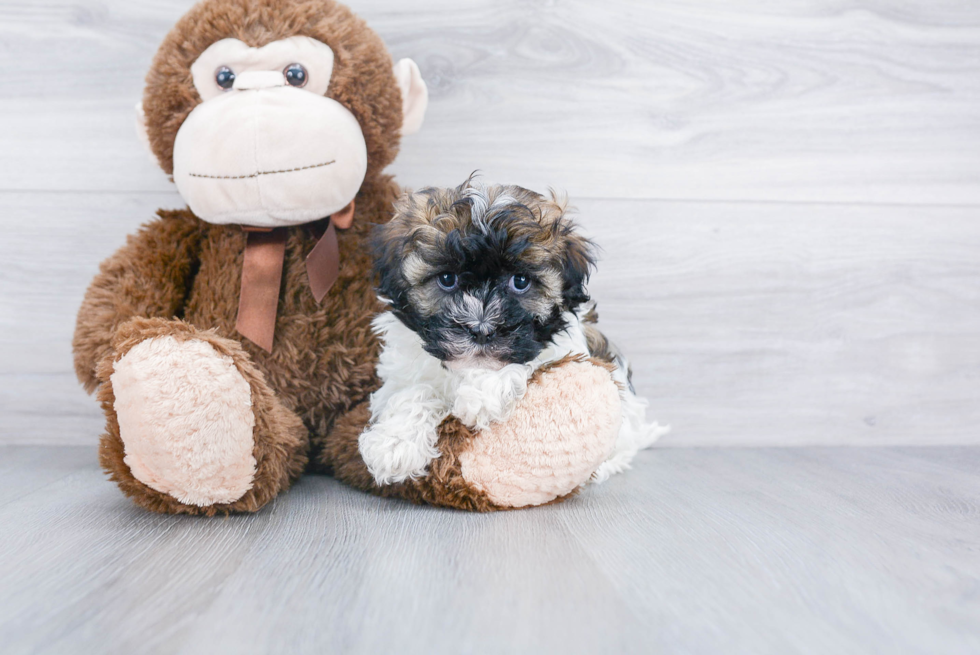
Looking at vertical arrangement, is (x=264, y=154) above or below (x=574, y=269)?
above

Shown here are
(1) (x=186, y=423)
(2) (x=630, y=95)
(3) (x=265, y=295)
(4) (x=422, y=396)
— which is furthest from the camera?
(2) (x=630, y=95)

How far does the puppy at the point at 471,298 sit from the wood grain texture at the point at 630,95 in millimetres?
525

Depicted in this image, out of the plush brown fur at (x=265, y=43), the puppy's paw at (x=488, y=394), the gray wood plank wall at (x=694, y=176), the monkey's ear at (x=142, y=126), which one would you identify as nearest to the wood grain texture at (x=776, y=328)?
the gray wood plank wall at (x=694, y=176)

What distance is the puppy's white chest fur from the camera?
0.98 meters

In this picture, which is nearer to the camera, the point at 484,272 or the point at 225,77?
the point at 484,272

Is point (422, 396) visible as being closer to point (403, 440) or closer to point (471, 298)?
point (403, 440)

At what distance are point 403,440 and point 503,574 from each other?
0.92 feet

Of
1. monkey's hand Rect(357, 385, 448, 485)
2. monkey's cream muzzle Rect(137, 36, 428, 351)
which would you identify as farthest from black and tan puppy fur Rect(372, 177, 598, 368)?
monkey's cream muzzle Rect(137, 36, 428, 351)

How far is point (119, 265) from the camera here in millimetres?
1187

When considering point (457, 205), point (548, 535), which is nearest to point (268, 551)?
point (548, 535)

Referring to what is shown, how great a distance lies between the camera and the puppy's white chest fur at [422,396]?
98 centimetres

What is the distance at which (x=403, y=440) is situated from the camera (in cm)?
100

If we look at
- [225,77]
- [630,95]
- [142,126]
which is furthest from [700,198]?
[142,126]

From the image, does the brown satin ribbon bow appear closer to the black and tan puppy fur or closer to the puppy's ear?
the black and tan puppy fur
